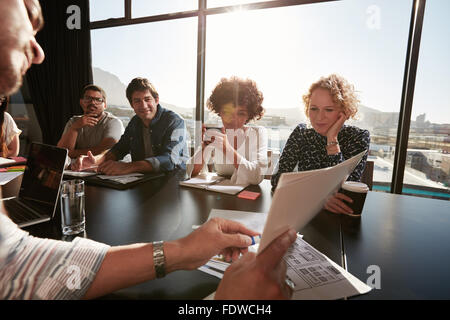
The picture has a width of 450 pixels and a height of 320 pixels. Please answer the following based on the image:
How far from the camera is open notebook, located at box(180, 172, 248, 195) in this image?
1.30m

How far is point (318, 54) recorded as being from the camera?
291 cm

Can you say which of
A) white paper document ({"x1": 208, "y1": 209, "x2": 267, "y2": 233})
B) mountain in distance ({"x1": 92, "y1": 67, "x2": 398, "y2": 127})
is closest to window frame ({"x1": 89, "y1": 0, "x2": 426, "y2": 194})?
mountain in distance ({"x1": 92, "y1": 67, "x2": 398, "y2": 127})

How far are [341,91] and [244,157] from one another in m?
0.82

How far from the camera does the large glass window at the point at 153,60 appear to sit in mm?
3398

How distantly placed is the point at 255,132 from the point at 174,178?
2.55 ft

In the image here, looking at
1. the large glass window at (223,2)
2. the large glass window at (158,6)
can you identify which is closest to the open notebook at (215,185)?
the large glass window at (223,2)

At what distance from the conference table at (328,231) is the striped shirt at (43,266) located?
3.4 inches

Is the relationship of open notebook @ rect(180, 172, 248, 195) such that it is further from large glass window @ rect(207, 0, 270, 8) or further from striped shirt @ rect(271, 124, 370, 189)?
large glass window @ rect(207, 0, 270, 8)

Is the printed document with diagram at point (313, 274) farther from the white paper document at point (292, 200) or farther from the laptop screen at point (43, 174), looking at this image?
the laptop screen at point (43, 174)

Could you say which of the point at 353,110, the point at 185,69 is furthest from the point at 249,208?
the point at 185,69

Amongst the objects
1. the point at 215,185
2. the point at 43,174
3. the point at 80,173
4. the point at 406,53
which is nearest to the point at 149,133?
the point at 80,173

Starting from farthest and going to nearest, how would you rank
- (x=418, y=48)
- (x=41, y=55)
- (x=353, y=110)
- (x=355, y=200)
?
(x=418, y=48), (x=353, y=110), (x=355, y=200), (x=41, y=55)

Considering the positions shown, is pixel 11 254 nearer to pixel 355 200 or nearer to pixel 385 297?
pixel 385 297

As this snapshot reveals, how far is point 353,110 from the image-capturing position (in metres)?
1.78
